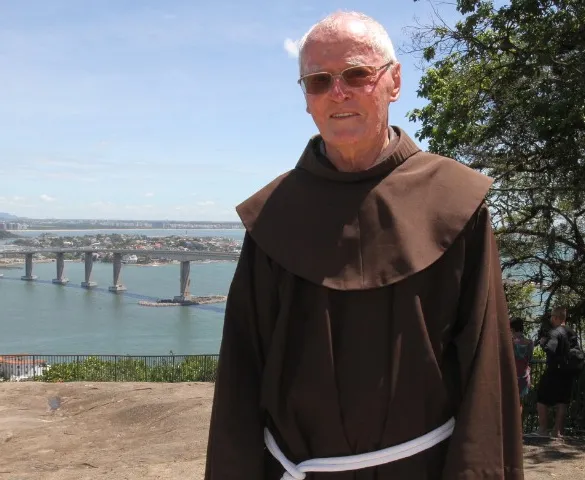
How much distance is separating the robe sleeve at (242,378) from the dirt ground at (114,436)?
4.47 metres

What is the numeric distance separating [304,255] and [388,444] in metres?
0.46

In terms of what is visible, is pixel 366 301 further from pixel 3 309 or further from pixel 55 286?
pixel 55 286

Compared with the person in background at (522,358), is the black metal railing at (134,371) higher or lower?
lower

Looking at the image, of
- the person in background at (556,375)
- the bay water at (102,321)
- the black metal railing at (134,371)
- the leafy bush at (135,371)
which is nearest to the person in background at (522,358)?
the person in background at (556,375)

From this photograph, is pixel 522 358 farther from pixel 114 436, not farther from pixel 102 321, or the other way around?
pixel 102 321

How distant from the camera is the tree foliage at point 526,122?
Result: 7.16m

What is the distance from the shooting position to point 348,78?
4.87 ft

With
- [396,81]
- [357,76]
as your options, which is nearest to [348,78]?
[357,76]

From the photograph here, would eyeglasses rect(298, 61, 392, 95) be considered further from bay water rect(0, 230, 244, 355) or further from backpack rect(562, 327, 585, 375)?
bay water rect(0, 230, 244, 355)

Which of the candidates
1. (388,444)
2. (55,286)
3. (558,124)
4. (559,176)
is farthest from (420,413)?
(55,286)

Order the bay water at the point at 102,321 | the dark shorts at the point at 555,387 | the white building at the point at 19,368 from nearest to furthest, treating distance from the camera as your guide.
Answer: the dark shorts at the point at 555,387 < the white building at the point at 19,368 < the bay water at the point at 102,321

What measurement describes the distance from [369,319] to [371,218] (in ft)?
0.74

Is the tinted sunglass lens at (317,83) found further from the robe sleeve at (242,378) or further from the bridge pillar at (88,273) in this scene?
the bridge pillar at (88,273)

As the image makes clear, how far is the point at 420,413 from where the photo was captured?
1455mm
